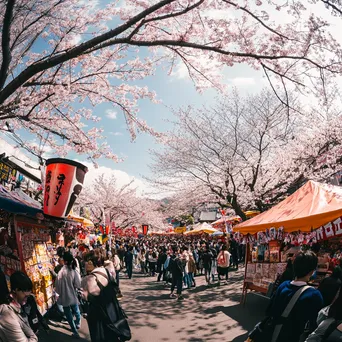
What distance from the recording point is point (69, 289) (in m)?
6.68

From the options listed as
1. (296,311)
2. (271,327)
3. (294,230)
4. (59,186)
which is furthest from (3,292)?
(294,230)

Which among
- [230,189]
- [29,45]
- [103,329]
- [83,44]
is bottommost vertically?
[103,329]

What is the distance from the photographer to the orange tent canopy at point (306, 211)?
6602 mm

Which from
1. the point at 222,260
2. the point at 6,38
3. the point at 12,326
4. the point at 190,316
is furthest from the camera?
the point at 222,260

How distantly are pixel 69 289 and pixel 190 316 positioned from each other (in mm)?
3539

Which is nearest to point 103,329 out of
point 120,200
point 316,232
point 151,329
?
point 151,329

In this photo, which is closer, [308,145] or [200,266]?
[308,145]

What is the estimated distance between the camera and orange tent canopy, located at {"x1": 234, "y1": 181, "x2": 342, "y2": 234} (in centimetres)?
660

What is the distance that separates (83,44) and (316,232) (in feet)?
19.4

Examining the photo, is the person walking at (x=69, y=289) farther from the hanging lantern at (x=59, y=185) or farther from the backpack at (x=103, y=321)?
the backpack at (x=103, y=321)

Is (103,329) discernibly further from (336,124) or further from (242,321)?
(336,124)

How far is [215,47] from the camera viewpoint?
18.5 ft

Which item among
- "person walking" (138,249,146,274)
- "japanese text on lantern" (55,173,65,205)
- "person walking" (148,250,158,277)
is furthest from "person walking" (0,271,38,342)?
A: "person walking" (138,249,146,274)

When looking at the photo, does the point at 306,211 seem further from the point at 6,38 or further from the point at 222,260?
the point at 222,260
